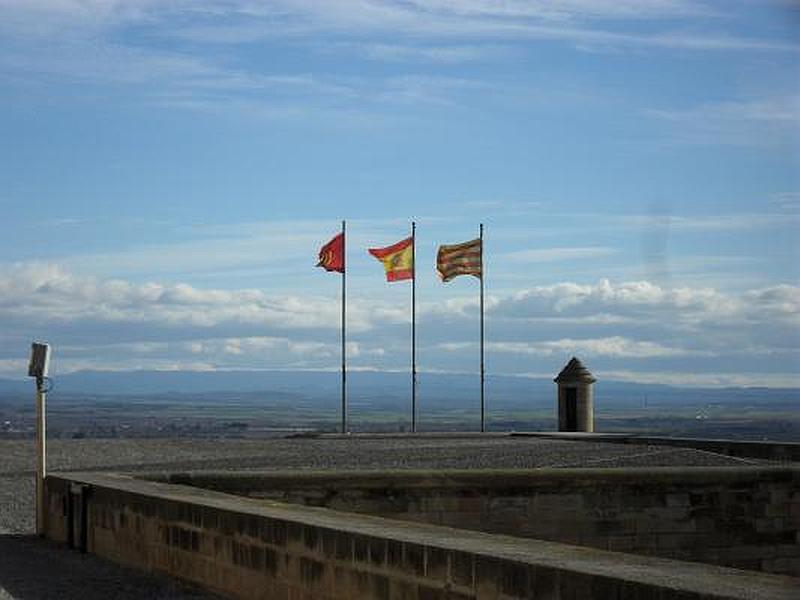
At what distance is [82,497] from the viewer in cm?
1741

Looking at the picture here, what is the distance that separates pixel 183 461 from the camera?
33844 millimetres

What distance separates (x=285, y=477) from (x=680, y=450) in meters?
14.4

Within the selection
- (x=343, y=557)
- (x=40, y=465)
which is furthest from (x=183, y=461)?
(x=343, y=557)

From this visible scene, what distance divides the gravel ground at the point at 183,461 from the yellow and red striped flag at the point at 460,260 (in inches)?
342

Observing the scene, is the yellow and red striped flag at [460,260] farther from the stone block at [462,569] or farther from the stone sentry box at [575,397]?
the stone block at [462,569]

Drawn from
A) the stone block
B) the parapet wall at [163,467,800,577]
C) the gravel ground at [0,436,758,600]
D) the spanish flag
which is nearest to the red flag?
the spanish flag

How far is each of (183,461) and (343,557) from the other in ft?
76.4

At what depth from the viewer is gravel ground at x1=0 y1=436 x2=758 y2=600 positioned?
14.5 m

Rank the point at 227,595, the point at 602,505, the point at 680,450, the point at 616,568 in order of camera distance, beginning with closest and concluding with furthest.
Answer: the point at 616,568
the point at 227,595
the point at 602,505
the point at 680,450

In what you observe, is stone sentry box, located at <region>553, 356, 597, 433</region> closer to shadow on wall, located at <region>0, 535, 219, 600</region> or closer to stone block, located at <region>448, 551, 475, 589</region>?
shadow on wall, located at <region>0, 535, 219, 600</region>

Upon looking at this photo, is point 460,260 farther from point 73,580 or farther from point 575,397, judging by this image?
point 73,580

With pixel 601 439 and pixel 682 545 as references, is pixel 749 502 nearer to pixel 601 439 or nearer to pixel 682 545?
pixel 682 545

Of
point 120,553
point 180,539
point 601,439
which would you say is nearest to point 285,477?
point 120,553

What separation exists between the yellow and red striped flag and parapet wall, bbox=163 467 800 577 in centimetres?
3127
